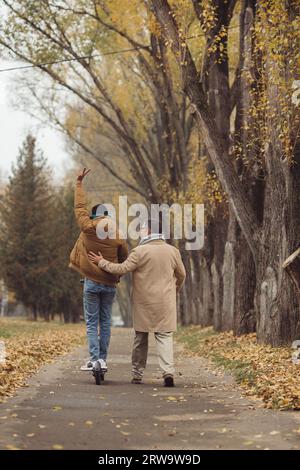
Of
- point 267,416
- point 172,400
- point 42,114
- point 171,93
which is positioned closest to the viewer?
point 267,416

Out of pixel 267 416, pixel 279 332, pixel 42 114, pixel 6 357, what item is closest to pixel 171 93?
pixel 42 114

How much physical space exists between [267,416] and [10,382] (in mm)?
3566

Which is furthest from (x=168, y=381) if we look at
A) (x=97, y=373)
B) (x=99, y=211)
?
(x=99, y=211)

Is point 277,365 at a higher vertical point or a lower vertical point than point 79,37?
lower

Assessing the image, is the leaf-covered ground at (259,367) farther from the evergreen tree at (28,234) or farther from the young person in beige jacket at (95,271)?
the evergreen tree at (28,234)

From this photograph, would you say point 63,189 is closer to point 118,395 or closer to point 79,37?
point 79,37

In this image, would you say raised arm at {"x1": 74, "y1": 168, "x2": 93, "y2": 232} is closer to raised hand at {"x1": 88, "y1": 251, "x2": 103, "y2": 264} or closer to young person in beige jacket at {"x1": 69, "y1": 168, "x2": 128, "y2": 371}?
young person in beige jacket at {"x1": 69, "y1": 168, "x2": 128, "y2": 371}

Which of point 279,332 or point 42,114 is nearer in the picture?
point 279,332

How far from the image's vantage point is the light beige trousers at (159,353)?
1210 centimetres

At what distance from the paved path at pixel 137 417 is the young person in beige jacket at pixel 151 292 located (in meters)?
0.40

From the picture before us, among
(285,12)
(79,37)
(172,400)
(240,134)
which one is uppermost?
(79,37)

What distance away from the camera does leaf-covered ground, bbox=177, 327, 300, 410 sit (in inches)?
389

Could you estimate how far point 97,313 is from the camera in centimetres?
1243
